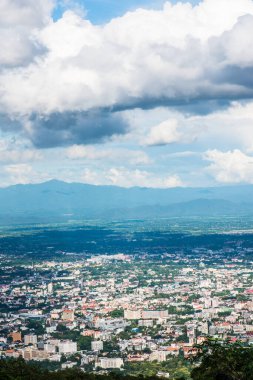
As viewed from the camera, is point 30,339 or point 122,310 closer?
point 30,339

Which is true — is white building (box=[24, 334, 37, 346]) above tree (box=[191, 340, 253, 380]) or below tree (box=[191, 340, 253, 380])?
below

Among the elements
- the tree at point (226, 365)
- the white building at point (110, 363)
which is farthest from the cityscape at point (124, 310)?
the tree at point (226, 365)

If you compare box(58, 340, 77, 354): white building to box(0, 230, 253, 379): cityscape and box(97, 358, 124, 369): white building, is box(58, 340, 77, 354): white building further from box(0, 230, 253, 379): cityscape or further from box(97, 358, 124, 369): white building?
box(97, 358, 124, 369): white building

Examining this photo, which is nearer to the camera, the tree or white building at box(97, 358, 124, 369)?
the tree

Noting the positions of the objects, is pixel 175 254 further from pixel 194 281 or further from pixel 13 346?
pixel 13 346

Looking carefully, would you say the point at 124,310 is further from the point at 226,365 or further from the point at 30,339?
the point at 226,365

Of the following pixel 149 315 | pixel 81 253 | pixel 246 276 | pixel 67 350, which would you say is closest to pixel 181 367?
pixel 67 350

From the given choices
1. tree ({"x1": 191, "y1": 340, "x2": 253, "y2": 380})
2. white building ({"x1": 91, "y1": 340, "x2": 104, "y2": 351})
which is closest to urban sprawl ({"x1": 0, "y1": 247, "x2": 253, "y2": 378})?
white building ({"x1": 91, "y1": 340, "x2": 104, "y2": 351})

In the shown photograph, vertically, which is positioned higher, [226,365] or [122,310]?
[226,365]

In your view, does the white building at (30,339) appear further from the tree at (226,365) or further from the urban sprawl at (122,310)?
the tree at (226,365)

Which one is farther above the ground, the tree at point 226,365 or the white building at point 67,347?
the tree at point 226,365

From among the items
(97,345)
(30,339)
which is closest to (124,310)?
(30,339)
